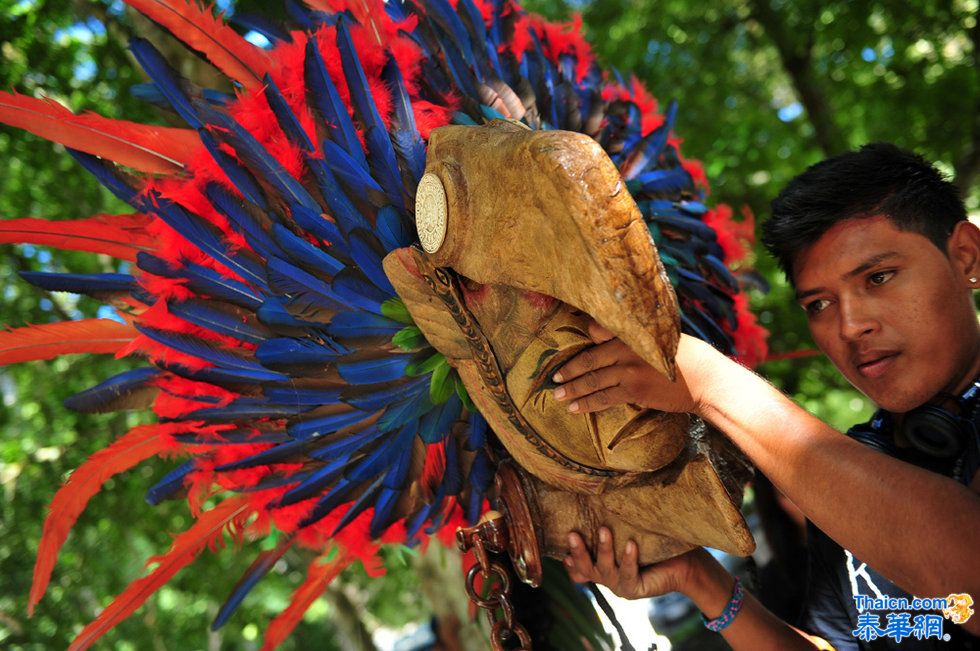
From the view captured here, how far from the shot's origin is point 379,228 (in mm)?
1118

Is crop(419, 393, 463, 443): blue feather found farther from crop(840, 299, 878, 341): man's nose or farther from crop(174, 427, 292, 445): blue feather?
crop(840, 299, 878, 341): man's nose

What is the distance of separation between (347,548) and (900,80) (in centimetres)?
389

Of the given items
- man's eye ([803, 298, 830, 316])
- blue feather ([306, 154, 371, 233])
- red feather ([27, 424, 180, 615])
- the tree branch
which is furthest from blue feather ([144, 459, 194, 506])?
the tree branch

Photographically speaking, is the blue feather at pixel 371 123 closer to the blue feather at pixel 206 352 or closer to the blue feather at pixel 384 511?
the blue feather at pixel 206 352

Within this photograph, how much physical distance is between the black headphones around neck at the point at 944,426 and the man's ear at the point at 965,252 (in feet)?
0.57

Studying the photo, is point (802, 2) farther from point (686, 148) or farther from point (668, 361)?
point (668, 361)

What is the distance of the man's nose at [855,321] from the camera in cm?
123

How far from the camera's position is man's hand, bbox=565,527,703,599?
126 centimetres

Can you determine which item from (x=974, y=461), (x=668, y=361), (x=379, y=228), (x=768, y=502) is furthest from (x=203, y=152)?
(x=768, y=502)

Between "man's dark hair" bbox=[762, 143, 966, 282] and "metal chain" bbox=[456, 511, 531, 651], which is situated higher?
"man's dark hair" bbox=[762, 143, 966, 282]

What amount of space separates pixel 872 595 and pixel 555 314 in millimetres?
839

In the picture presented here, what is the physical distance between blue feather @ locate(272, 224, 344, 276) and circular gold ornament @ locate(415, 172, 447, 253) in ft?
0.57

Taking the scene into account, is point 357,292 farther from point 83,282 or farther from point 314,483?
point 83,282

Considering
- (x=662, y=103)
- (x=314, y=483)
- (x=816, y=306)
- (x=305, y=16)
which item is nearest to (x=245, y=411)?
(x=314, y=483)
